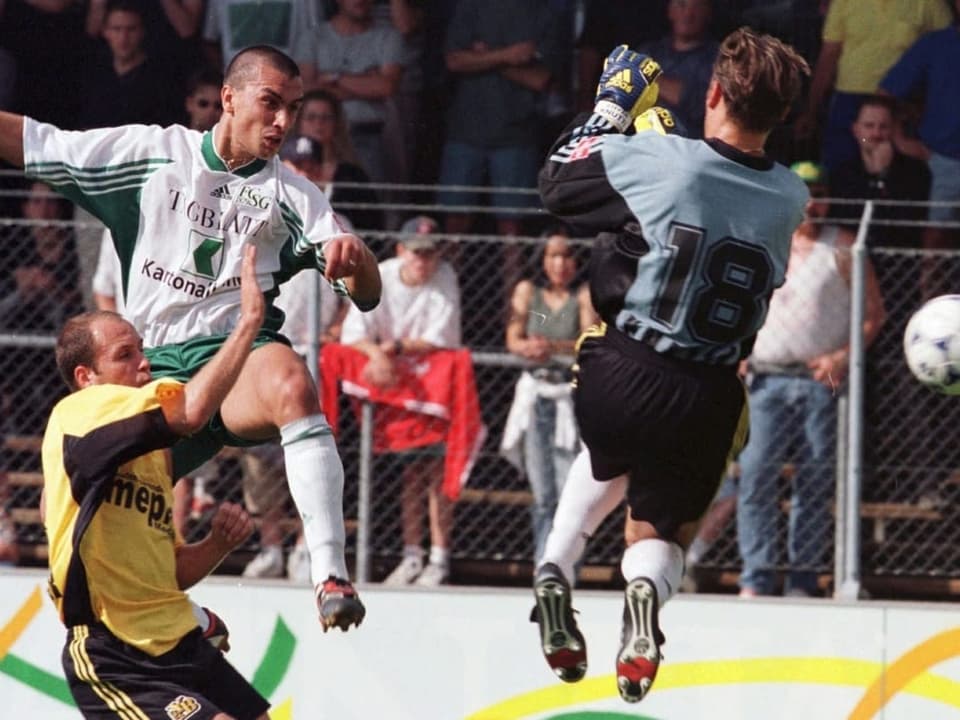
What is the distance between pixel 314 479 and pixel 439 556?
2950mm

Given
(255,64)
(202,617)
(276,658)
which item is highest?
(255,64)

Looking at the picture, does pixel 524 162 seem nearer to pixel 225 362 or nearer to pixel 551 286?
pixel 551 286

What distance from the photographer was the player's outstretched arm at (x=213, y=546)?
6586 millimetres

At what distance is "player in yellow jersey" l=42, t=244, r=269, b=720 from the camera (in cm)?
604

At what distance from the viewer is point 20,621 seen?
8945 millimetres

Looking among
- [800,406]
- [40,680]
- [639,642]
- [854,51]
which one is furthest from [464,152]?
[639,642]

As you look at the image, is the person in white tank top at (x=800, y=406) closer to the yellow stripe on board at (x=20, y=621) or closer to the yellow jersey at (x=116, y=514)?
the yellow stripe on board at (x=20, y=621)

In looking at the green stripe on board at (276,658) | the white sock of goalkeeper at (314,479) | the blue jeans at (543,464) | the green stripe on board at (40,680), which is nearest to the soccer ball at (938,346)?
the white sock of goalkeeper at (314,479)

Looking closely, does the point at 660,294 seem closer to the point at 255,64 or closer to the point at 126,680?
the point at 255,64

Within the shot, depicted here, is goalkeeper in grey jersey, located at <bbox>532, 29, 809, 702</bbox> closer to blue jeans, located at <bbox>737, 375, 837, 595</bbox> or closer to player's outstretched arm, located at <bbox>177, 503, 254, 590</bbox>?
player's outstretched arm, located at <bbox>177, 503, 254, 590</bbox>

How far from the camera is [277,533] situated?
9.37 m

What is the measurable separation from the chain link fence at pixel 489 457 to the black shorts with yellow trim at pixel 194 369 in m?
2.43

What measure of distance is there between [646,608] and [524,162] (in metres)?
4.20

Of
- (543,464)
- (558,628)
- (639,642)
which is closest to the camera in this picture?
(639,642)
